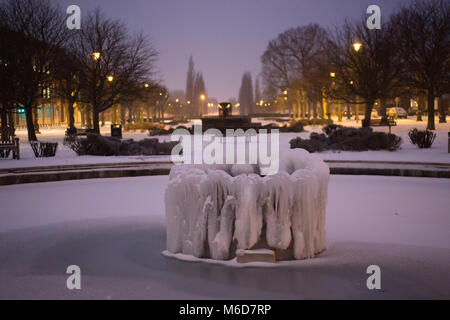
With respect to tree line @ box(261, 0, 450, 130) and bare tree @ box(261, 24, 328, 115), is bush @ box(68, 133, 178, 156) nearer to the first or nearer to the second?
tree line @ box(261, 0, 450, 130)

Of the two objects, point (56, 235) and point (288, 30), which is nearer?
point (56, 235)

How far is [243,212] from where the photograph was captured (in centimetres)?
Result: 512

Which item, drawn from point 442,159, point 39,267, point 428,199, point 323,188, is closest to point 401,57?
point 442,159

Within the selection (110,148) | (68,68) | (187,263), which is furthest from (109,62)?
(187,263)

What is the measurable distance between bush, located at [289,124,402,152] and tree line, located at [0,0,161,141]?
16620 millimetres

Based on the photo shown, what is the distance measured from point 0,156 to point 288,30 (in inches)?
2079

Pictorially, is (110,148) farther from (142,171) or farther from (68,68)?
(68,68)

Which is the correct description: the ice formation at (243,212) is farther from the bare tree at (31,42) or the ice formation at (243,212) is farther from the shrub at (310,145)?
the bare tree at (31,42)

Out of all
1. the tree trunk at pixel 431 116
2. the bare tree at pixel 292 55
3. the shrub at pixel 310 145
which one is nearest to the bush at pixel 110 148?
the shrub at pixel 310 145

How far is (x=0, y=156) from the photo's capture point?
17.1 meters

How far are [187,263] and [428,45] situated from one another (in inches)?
1201

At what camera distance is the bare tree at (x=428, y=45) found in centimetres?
3003
